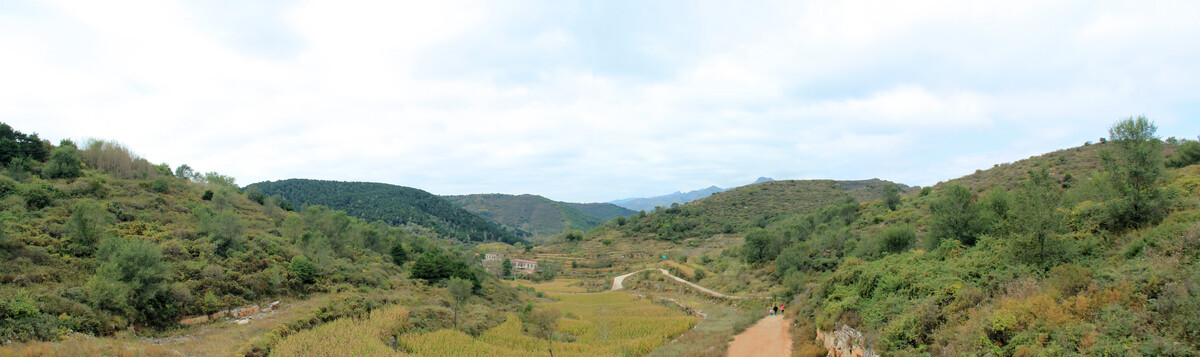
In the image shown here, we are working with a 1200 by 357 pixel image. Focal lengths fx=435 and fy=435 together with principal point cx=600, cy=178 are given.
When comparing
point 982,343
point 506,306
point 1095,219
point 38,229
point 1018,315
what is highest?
point 38,229

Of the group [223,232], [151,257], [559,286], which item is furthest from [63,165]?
[559,286]

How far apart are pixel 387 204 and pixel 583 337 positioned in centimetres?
14413

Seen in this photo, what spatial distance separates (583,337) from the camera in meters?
27.7

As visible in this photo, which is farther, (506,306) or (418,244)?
(418,244)

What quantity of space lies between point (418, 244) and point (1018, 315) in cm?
5351

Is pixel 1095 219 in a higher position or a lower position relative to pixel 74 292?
higher

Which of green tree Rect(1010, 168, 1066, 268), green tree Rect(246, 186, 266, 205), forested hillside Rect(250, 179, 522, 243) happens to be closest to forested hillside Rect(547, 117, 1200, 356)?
green tree Rect(1010, 168, 1066, 268)

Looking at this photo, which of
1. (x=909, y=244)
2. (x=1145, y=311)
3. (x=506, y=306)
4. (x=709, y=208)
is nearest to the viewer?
(x=1145, y=311)

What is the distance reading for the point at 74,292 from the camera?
53.9 feet

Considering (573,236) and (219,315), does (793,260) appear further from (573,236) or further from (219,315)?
(573,236)

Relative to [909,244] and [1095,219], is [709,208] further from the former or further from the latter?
[1095,219]

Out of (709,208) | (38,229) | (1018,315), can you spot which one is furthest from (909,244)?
(709,208)

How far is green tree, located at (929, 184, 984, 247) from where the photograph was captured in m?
21.0

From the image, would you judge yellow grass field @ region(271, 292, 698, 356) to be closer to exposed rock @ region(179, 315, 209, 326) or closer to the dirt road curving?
exposed rock @ region(179, 315, 209, 326)
